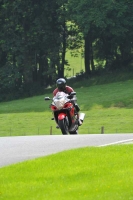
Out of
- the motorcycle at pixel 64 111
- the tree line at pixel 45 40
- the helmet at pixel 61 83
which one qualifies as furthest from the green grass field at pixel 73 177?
the tree line at pixel 45 40

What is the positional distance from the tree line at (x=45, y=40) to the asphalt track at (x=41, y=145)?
4404 centimetres

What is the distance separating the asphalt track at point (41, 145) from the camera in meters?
15.6

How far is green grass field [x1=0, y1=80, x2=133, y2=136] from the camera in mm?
41875

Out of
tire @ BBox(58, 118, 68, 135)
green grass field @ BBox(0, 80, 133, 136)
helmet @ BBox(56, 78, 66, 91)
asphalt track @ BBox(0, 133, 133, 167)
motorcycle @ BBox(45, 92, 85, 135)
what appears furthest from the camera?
green grass field @ BBox(0, 80, 133, 136)

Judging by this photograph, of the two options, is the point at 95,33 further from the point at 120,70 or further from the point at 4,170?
the point at 4,170

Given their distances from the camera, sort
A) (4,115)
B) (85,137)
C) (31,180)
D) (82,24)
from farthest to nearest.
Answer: (82,24), (4,115), (85,137), (31,180)

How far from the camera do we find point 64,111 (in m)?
22.8

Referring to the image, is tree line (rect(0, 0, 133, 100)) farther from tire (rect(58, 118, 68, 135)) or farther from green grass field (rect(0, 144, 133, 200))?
green grass field (rect(0, 144, 133, 200))

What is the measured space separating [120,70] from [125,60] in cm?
191

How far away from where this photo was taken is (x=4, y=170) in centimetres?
1332

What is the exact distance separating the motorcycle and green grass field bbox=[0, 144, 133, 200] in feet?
24.4

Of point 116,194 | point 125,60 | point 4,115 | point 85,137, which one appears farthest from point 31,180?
point 125,60

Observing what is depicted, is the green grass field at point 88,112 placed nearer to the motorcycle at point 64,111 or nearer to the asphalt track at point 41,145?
the motorcycle at point 64,111

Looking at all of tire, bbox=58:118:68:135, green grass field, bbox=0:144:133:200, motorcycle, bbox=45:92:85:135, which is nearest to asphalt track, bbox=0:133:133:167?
green grass field, bbox=0:144:133:200
